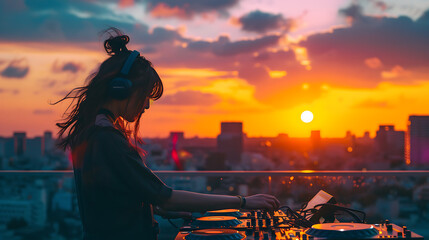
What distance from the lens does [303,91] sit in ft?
76.7

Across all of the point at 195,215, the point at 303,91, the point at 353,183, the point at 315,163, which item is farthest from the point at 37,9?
the point at 195,215

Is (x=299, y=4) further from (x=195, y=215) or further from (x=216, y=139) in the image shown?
(x=216, y=139)

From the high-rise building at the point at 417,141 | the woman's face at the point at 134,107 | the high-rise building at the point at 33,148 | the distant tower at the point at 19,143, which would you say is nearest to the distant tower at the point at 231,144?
the high-rise building at the point at 417,141

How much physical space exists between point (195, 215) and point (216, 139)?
21478 mm

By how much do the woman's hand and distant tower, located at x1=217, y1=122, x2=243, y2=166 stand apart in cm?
2140

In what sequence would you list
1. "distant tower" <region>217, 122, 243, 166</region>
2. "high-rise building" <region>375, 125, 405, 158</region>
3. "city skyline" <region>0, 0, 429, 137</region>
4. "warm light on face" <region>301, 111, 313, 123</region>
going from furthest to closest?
"high-rise building" <region>375, 125, 405, 158</region>, "distant tower" <region>217, 122, 243, 166</region>, "warm light on face" <region>301, 111, 313, 123</region>, "city skyline" <region>0, 0, 429, 137</region>

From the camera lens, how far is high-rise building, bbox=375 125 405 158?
87.8ft

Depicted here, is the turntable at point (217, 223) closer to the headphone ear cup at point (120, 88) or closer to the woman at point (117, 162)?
the woman at point (117, 162)

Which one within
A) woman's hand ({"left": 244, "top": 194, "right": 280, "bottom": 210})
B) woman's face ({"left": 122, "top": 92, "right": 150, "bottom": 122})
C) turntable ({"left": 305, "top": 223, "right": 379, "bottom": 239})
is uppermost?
woman's face ({"left": 122, "top": 92, "right": 150, "bottom": 122})

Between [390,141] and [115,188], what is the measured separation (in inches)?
1139

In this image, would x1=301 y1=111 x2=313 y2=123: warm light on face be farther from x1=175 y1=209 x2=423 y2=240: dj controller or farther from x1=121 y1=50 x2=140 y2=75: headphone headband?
x1=121 y1=50 x2=140 y2=75: headphone headband

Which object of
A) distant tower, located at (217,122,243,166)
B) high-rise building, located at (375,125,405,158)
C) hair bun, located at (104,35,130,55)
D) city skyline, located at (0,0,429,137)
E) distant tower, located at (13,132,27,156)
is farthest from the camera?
distant tower, located at (13,132,27,156)

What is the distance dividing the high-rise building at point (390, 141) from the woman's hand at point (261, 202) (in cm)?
2600

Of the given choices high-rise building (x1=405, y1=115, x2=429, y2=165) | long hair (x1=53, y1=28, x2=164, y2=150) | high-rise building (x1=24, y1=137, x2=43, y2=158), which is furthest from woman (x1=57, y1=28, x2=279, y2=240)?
high-rise building (x1=24, y1=137, x2=43, y2=158)
